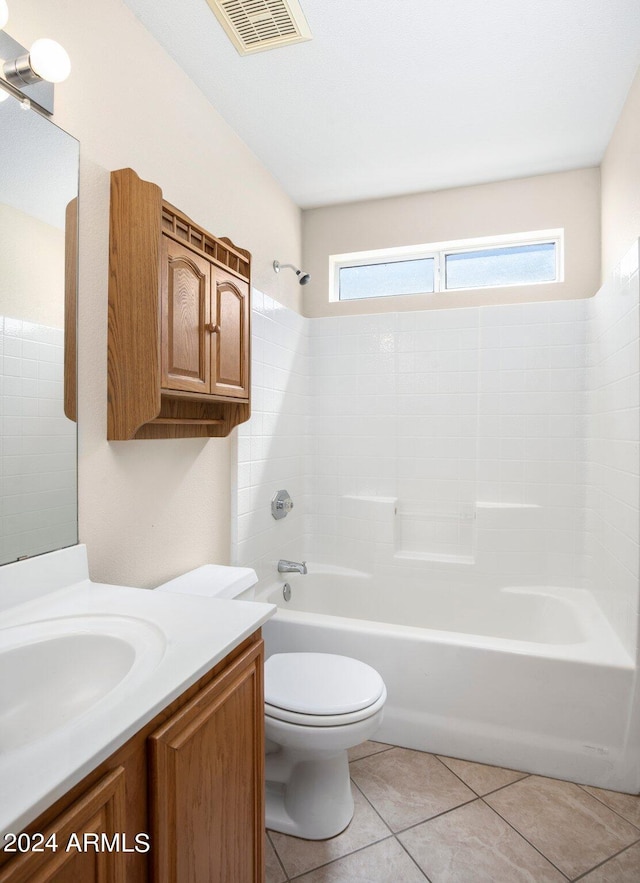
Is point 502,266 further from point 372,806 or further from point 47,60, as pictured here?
point 372,806

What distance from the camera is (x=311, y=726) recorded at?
61.6 inches

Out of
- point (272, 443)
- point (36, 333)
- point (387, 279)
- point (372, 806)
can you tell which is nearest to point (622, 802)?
point (372, 806)

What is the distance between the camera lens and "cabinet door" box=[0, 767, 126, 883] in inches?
24.6

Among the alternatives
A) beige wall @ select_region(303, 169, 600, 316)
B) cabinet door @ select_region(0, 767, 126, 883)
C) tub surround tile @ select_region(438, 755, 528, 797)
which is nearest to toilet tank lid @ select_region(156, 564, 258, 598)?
cabinet door @ select_region(0, 767, 126, 883)

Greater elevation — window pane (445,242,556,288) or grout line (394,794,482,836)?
window pane (445,242,556,288)

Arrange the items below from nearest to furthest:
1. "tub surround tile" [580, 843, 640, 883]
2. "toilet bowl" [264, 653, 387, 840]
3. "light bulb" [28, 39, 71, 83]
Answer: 1. "light bulb" [28, 39, 71, 83]
2. "tub surround tile" [580, 843, 640, 883]
3. "toilet bowl" [264, 653, 387, 840]

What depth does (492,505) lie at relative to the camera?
9.30 feet

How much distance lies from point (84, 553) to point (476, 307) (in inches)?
94.1

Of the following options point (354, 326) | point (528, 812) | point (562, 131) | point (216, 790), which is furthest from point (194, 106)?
point (528, 812)

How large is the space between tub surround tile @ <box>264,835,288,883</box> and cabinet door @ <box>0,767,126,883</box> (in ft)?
2.84

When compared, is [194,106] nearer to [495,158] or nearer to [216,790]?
[495,158]

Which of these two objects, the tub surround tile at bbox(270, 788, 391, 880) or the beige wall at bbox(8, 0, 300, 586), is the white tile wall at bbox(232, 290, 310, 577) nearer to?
the beige wall at bbox(8, 0, 300, 586)

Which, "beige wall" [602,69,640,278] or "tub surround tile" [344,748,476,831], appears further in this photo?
"beige wall" [602,69,640,278]

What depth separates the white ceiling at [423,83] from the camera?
68.4 inches
